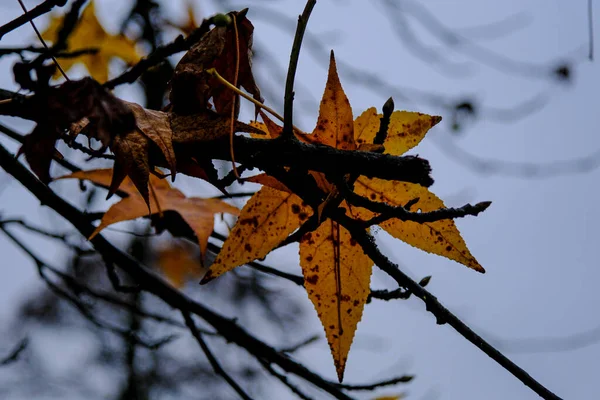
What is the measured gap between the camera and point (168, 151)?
0.63 meters

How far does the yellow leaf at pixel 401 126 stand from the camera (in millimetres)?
785

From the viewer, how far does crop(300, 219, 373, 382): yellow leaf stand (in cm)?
74

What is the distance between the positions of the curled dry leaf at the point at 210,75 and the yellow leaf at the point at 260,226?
5.7 inches

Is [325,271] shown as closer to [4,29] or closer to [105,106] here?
[105,106]

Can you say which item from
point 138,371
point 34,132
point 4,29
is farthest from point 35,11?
point 138,371

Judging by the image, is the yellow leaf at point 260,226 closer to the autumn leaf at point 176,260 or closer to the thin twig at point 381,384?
the thin twig at point 381,384

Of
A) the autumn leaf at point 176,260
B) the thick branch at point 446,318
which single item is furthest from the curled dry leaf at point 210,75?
the autumn leaf at point 176,260

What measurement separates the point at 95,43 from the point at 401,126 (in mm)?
1175

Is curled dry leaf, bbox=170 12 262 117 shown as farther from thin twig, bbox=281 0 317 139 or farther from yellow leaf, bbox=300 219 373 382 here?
yellow leaf, bbox=300 219 373 382

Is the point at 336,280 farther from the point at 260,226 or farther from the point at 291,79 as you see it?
the point at 291,79

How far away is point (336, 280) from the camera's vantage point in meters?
0.77

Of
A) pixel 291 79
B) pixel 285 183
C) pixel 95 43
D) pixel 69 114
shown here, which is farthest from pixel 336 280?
pixel 95 43

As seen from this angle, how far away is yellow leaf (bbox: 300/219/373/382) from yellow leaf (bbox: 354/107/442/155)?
15cm

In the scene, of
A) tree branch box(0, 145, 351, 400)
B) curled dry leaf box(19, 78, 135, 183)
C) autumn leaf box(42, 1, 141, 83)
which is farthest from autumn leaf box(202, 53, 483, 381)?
autumn leaf box(42, 1, 141, 83)
